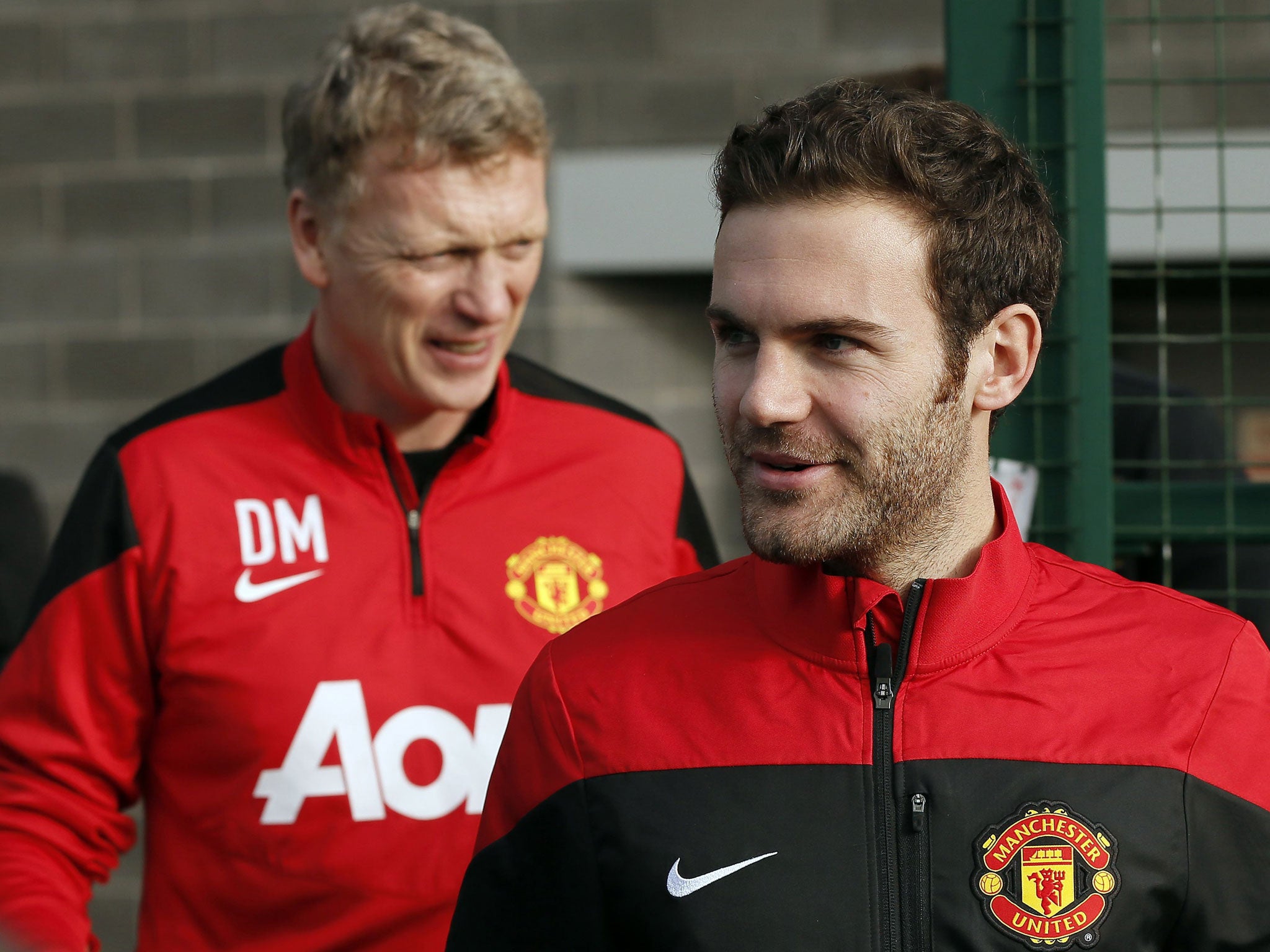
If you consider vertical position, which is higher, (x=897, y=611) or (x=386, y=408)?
(x=386, y=408)

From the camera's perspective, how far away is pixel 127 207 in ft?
13.4

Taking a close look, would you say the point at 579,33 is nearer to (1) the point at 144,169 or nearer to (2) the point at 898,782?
(1) the point at 144,169

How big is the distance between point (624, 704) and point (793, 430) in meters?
0.30

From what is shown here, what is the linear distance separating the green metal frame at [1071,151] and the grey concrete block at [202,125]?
2532 mm

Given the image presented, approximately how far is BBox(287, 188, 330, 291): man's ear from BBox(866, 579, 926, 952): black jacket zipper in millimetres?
1095

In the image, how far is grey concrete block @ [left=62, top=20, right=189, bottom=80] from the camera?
159 inches

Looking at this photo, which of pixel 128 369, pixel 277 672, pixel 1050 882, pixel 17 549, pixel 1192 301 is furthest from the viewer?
pixel 128 369

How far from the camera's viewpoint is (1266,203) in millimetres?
3244

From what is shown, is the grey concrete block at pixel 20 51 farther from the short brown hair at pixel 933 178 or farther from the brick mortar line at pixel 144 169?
the short brown hair at pixel 933 178

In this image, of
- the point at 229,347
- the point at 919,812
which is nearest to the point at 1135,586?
the point at 919,812

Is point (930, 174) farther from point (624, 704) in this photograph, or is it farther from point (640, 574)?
point (640, 574)

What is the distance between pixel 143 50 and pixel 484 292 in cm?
254

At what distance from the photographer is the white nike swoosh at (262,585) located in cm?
191

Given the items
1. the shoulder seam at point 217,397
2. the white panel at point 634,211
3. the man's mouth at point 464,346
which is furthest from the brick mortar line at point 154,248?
the man's mouth at point 464,346
